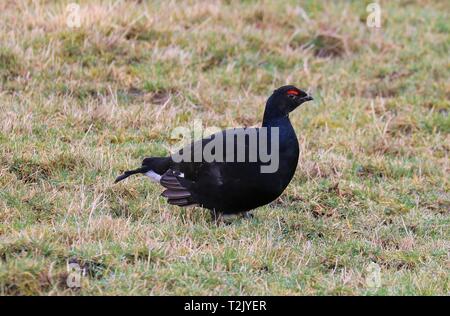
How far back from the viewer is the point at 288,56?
10961 millimetres

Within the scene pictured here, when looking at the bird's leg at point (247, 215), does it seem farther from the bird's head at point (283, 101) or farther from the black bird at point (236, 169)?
the bird's head at point (283, 101)

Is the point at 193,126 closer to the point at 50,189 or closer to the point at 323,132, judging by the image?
the point at 323,132

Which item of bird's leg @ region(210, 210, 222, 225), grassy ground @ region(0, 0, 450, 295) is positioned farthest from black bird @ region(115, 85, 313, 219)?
grassy ground @ region(0, 0, 450, 295)

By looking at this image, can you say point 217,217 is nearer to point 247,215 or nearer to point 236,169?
point 247,215

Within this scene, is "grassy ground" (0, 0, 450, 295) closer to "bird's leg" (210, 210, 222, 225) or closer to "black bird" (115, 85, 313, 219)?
"bird's leg" (210, 210, 222, 225)

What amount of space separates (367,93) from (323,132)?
154 centimetres

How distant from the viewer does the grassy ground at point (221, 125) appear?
5.78 metres

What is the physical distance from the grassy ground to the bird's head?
81cm

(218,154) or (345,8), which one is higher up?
(345,8)

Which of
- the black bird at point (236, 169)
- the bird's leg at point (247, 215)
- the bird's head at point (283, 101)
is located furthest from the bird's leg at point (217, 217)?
the bird's head at point (283, 101)

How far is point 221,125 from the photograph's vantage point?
9141mm
